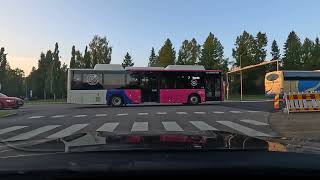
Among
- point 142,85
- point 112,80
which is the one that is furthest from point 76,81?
point 142,85

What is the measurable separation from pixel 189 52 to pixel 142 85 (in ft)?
217

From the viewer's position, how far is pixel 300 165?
2.55 metres

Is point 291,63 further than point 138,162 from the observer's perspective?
Yes

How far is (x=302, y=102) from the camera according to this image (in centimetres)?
2727

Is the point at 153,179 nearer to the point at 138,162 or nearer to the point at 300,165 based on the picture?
the point at 138,162

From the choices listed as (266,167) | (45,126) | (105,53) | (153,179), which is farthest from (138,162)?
(105,53)

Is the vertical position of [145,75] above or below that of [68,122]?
above

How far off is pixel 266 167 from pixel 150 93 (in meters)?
35.7

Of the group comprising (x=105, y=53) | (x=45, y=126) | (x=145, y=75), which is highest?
(x=105, y=53)

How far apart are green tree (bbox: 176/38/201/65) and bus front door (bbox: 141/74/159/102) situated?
64.0 metres

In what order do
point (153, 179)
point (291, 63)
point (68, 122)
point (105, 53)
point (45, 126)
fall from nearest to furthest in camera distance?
point (153, 179) → point (45, 126) → point (68, 122) → point (105, 53) → point (291, 63)

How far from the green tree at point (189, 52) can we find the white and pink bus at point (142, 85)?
62.5 meters

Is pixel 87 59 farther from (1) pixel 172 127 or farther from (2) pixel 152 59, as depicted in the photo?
(1) pixel 172 127

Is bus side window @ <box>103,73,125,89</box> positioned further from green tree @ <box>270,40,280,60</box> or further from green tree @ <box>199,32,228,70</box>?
green tree @ <box>270,40,280,60</box>
